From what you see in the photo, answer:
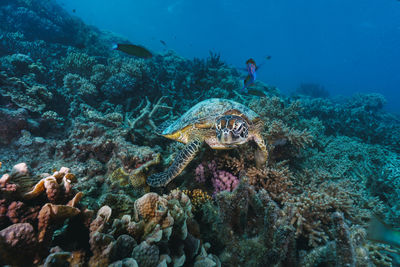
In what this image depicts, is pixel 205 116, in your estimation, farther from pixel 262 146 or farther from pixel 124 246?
pixel 124 246

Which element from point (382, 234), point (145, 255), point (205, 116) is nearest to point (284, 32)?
point (205, 116)

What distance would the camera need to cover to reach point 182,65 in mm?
10969

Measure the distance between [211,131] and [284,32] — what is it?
13392cm

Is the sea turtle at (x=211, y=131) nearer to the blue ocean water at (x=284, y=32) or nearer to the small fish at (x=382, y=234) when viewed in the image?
the small fish at (x=382, y=234)

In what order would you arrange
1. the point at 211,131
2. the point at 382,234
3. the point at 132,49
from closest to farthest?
the point at 382,234
the point at 211,131
the point at 132,49

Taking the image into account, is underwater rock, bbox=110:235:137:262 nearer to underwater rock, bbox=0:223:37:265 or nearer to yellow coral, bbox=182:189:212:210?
underwater rock, bbox=0:223:37:265

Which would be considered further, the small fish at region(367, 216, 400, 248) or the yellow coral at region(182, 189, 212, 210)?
the yellow coral at region(182, 189, 212, 210)

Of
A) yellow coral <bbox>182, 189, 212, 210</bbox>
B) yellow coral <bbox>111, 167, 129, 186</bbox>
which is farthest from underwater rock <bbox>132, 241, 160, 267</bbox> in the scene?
yellow coral <bbox>111, 167, 129, 186</bbox>

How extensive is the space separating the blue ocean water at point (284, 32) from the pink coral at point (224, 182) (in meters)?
79.9

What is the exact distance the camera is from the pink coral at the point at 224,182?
2893 millimetres

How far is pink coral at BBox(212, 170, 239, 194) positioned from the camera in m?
2.89

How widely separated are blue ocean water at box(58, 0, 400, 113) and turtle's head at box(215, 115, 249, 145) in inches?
3126

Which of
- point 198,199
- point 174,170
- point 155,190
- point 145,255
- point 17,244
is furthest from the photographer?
point 155,190

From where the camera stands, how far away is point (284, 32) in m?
108
